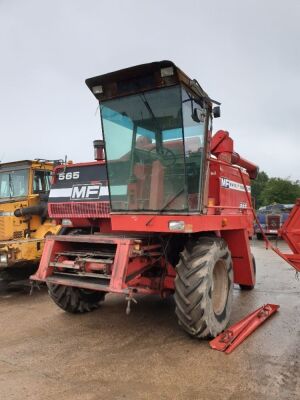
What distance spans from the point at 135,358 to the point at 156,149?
2.34 m

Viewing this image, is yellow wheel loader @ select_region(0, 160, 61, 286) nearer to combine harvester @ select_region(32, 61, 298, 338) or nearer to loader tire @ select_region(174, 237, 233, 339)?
combine harvester @ select_region(32, 61, 298, 338)

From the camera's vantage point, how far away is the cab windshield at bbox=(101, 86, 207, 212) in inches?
180

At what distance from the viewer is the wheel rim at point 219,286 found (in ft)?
16.4

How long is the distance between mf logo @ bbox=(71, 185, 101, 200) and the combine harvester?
1241 mm

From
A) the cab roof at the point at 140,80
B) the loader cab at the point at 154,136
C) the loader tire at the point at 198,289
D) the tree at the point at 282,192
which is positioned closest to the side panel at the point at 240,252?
the loader tire at the point at 198,289

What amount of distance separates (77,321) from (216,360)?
218cm

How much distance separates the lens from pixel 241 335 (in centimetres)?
457

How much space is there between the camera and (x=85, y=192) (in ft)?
21.2

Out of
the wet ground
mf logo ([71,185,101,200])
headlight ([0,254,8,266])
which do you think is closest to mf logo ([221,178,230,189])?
the wet ground

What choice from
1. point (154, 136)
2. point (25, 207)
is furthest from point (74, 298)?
point (25, 207)

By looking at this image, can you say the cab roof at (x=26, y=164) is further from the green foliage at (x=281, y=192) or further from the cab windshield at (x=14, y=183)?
the green foliage at (x=281, y=192)

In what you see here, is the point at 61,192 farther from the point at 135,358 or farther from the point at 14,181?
the point at 135,358

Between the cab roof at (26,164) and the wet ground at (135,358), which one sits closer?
the wet ground at (135,358)

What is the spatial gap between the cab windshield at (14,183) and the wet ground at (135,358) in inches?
108
